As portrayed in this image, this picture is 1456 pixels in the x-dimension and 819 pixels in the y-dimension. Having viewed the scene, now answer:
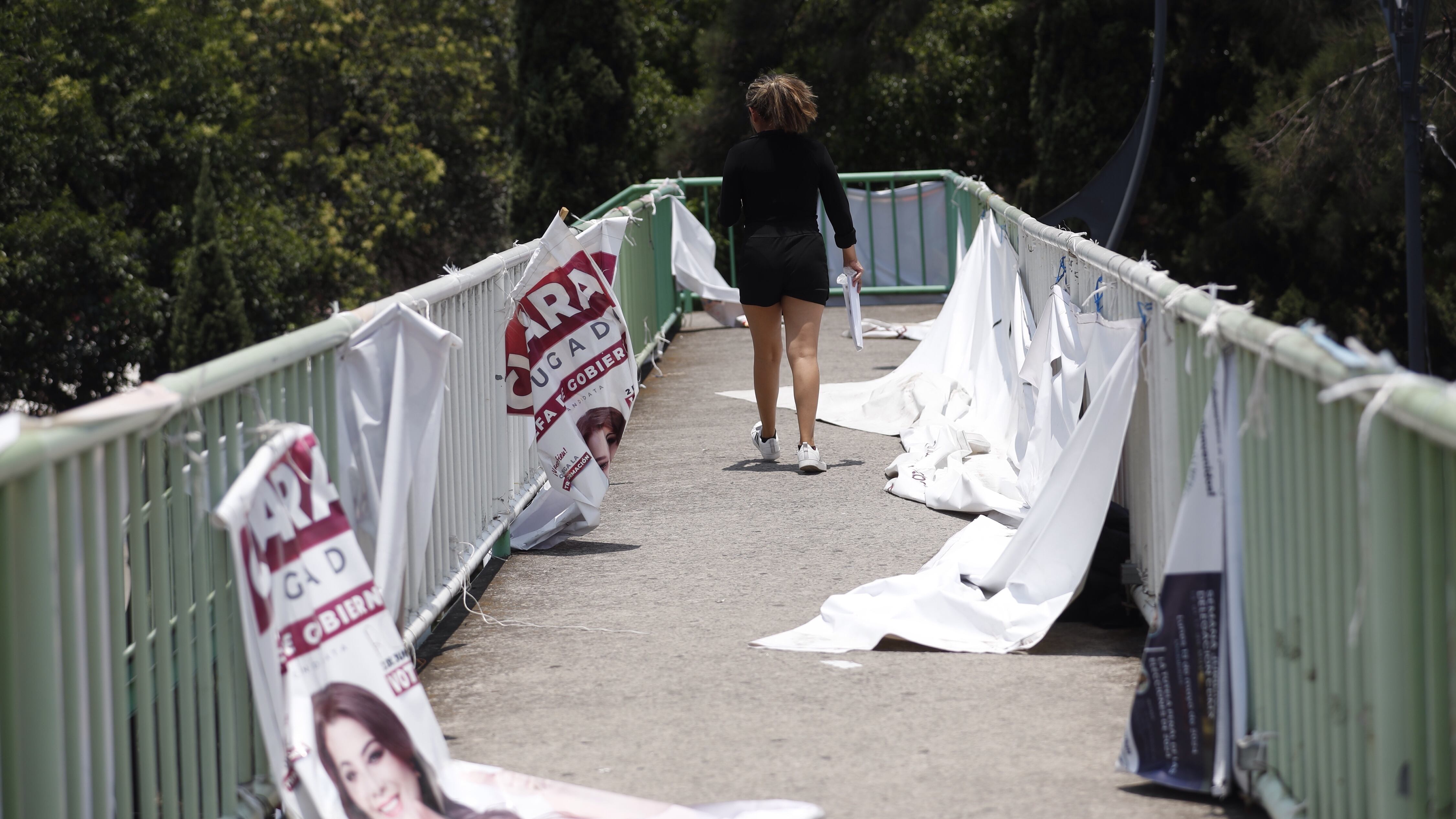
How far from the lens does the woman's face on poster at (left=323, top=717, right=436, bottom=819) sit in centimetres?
310

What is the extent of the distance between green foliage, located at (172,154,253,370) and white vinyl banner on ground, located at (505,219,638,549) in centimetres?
2597

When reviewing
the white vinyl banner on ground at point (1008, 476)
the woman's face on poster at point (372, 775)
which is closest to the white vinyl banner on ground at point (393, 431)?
the woman's face on poster at point (372, 775)

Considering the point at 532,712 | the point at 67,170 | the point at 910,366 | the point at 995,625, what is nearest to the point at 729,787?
the point at 532,712

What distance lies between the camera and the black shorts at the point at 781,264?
7434 millimetres

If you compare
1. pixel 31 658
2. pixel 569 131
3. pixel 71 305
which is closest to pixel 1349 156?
pixel 569 131

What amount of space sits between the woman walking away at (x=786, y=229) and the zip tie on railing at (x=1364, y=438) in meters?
4.85

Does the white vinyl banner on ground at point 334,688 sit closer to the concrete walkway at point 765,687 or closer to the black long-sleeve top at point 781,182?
the concrete walkway at point 765,687

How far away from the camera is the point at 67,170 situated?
33.6 meters

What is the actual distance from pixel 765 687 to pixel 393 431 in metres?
1.25

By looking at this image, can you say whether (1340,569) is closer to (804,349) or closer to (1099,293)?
(1099,293)

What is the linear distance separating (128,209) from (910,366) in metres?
29.4

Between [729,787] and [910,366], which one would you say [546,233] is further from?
[910,366]

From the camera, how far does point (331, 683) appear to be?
3.12m

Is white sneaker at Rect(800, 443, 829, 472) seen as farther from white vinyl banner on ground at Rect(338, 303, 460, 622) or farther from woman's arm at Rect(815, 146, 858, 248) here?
white vinyl banner on ground at Rect(338, 303, 460, 622)
